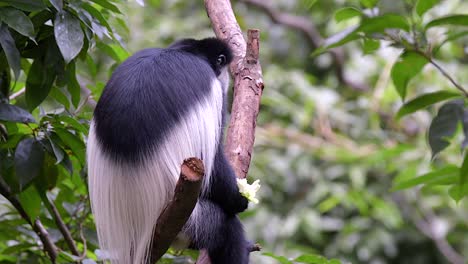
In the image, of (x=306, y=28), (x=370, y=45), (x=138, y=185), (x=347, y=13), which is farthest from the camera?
(x=306, y=28)

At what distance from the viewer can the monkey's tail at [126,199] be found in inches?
61.1

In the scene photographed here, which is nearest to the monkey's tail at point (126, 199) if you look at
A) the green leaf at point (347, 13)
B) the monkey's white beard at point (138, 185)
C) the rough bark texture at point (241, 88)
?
the monkey's white beard at point (138, 185)

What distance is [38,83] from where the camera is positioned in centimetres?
153

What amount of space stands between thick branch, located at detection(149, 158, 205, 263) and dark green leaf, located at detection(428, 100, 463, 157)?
0.66 meters

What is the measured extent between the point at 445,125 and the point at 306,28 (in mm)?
3342

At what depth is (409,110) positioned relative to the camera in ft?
5.79

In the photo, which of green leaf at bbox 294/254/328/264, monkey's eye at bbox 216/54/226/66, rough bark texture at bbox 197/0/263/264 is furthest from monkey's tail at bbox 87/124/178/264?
monkey's eye at bbox 216/54/226/66

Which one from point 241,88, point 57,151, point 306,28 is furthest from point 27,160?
point 306,28

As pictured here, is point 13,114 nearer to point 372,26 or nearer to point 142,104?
point 142,104

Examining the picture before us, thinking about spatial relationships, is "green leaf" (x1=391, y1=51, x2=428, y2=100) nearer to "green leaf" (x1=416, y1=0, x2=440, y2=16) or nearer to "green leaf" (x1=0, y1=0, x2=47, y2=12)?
"green leaf" (x1=416, y1=0, x2=440, y2=16)

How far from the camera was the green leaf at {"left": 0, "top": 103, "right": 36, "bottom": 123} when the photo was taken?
145cm

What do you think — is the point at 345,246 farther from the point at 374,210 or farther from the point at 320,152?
the point at 320,152

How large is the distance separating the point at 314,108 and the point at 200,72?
2.93 m

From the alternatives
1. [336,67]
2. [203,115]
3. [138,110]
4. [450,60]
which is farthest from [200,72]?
[450,60]
